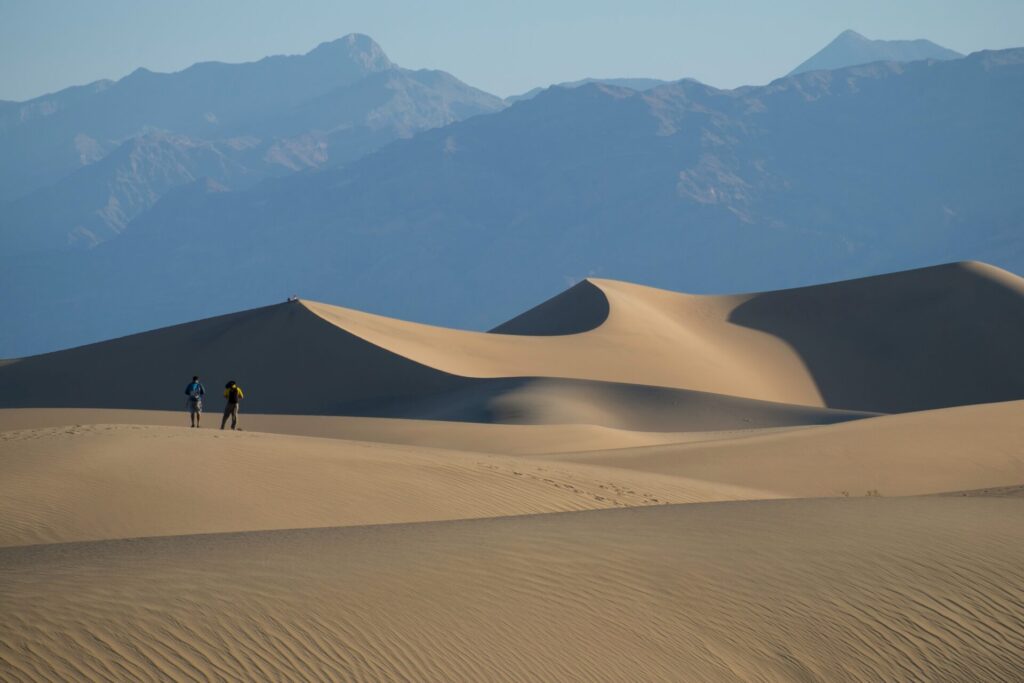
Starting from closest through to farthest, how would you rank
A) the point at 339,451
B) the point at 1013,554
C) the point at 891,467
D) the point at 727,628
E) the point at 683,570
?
the point at 727,628
the point at 683,570
the point at 1013,554
the point at 339,451
the point at 891,467

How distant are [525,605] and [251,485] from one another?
615 cm

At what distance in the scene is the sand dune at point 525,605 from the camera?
Answer: 19.8 ft

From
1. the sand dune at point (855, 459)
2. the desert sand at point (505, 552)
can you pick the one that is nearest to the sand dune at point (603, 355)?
the desert sand at point (505, 552)

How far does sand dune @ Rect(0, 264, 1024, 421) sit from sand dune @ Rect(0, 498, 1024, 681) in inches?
860

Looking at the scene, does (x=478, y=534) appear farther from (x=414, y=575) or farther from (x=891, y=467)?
(x=891, y=467)

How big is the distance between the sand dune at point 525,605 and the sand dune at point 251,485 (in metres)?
2.75

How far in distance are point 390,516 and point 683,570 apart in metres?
4.82

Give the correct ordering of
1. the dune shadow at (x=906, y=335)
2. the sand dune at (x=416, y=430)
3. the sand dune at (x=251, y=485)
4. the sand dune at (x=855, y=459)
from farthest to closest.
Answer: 1. the dune shadow at (x=906, y=335)
2. the sand dune at (x=416, y=430)
3. the sand dune at (x=855, y=459)
4. the sand dune at (x=251, y=485)

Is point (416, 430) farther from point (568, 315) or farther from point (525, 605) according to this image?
point (568, 315)

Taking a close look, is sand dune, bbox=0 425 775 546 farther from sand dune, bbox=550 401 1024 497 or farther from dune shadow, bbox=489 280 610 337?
dune shadow, bbox=489 280 610 337

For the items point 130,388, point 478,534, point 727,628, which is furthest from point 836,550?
point 130,388

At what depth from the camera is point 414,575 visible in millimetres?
7273

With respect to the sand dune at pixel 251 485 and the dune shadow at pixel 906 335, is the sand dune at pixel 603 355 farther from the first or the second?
the sand dune at pixel 251 485

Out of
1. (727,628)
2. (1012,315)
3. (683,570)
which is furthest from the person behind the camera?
(1012,315)
